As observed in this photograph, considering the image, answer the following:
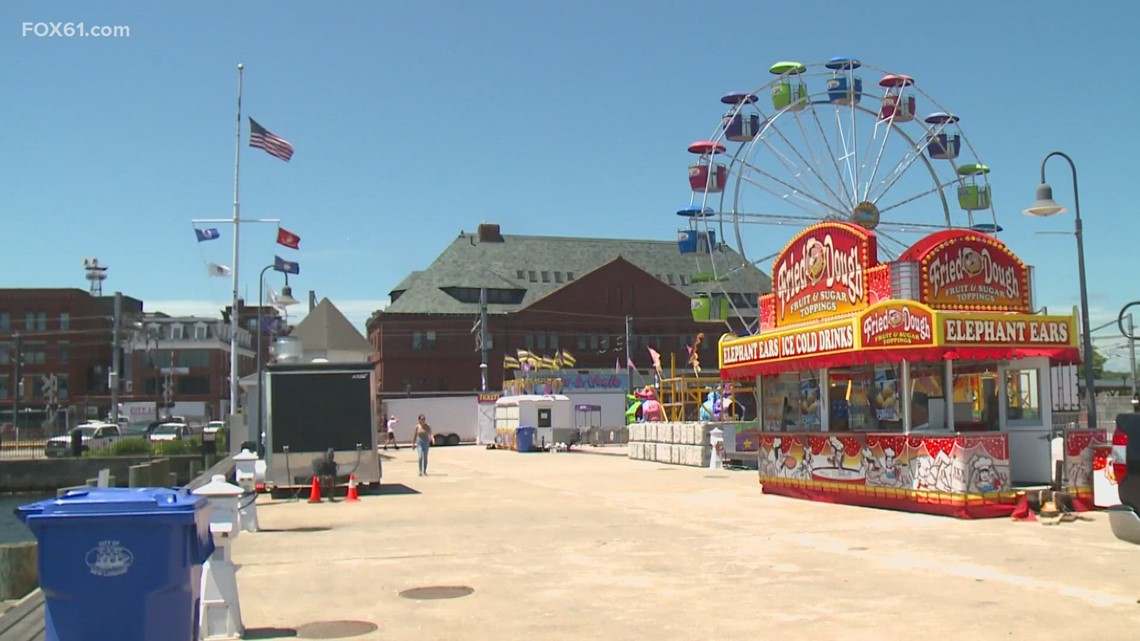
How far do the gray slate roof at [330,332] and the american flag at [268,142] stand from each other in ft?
31.1

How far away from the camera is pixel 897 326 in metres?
16.5

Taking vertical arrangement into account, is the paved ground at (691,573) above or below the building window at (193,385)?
below

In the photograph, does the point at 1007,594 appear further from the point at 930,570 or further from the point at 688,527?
the point at 688,527

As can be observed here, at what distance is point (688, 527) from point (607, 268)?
2693 inches

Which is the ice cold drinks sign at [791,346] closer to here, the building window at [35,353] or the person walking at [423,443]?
the person walking at [423,443]

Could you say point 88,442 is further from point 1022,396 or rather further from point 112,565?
point 112,565

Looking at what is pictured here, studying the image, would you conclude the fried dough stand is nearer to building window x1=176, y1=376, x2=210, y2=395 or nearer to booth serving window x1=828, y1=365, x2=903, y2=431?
booth serving window x1=828, y1=365, x2=903, y2=431

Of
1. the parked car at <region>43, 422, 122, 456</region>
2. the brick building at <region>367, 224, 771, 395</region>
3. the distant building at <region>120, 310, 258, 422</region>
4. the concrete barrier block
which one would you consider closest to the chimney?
the brick building at <region>367, 224, 771, 395</region>

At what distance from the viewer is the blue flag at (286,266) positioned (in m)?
38.5

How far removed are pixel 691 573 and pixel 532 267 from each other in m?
76.2

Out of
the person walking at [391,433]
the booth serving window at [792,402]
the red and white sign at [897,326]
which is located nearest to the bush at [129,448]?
the person walking at [391,433]

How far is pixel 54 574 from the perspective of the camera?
6504 millimetres

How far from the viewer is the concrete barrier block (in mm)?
11609

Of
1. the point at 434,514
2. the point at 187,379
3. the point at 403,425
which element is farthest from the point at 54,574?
the point at 187,379
